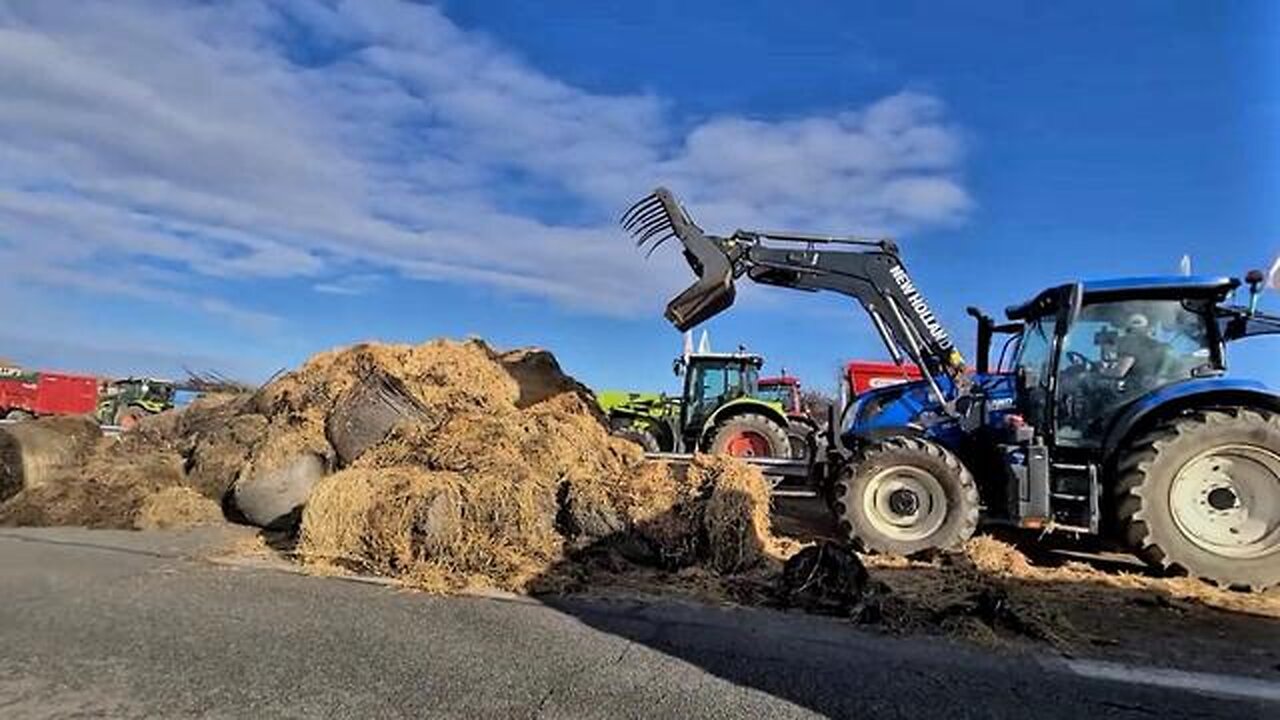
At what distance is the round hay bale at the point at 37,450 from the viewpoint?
474 inches

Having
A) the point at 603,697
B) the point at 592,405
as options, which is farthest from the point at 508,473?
the point at 603,697

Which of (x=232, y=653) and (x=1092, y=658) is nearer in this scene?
(x=232, y=653)

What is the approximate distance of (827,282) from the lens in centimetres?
1188

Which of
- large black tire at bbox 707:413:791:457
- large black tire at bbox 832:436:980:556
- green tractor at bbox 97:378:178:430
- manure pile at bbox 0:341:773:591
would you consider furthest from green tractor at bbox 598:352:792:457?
green tractor at bbox 97:378:178:430

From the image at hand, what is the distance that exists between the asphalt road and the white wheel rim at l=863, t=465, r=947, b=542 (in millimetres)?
2748

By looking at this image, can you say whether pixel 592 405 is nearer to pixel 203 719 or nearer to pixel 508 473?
pixel 508 473

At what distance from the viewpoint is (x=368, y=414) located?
435 inches

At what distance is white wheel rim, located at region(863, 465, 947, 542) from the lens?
32.3 feet

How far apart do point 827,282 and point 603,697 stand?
7.46m

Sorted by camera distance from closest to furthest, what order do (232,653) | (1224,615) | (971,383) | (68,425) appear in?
(232,653) < (1224,615) < (971,383) < (68,425)

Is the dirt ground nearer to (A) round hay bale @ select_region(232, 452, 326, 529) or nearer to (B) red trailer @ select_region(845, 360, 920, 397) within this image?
(A) round hay bale @ select_region(232, 452, 326, 529)

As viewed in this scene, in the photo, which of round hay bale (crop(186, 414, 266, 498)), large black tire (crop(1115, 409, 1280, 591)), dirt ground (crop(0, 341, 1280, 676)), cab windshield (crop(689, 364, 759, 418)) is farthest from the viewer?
cab windshield (crop(689, 364, 759, 418))

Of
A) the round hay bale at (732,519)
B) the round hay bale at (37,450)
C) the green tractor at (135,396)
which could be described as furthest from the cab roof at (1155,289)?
the green tractor at (135,396)

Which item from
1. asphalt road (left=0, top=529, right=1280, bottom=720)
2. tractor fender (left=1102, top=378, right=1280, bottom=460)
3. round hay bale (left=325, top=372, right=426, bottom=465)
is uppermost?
tractor fender (left=1102, top=378, right=1280, bottom=460)
